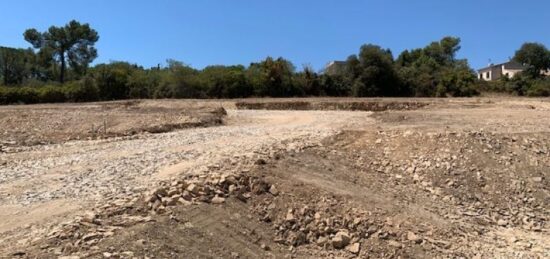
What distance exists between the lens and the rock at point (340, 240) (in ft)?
28.8

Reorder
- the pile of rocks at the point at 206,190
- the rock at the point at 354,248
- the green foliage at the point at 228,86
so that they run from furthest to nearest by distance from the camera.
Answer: the green foliage at the point at 228,86, the rock at the point at 354,248, the pile of rocks at the point at 206,190

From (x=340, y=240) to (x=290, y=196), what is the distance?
1364 millimetres

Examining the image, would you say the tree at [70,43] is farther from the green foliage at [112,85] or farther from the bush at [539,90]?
the bush at [539,90]

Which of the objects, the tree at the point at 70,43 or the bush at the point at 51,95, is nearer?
the bush at the point at 51,95

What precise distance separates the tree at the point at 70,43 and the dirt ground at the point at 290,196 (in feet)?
238

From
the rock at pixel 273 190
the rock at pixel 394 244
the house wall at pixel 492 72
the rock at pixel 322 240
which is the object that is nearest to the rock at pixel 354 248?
the rock at pixel 322 240

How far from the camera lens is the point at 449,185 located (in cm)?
1241

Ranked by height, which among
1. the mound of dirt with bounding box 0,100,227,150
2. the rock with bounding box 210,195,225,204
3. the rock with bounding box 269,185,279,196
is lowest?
the rock with bounding box 269,185,279,196

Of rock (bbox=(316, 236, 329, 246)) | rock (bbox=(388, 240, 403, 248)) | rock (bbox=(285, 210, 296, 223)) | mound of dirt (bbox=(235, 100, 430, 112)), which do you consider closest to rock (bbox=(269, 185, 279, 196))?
rock (bbox=(285, 210, 296, 223))

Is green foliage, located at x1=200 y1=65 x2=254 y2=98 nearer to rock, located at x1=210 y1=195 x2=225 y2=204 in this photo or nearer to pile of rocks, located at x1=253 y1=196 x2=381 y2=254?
pile of rocks, located at x1=253 y1=196 x2=381 y2=254

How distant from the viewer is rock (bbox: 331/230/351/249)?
8.78m

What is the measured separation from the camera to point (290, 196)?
9836 millimetres

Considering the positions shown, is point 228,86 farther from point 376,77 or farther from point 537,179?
point 537,179

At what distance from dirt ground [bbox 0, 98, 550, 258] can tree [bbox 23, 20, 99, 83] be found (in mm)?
72603
